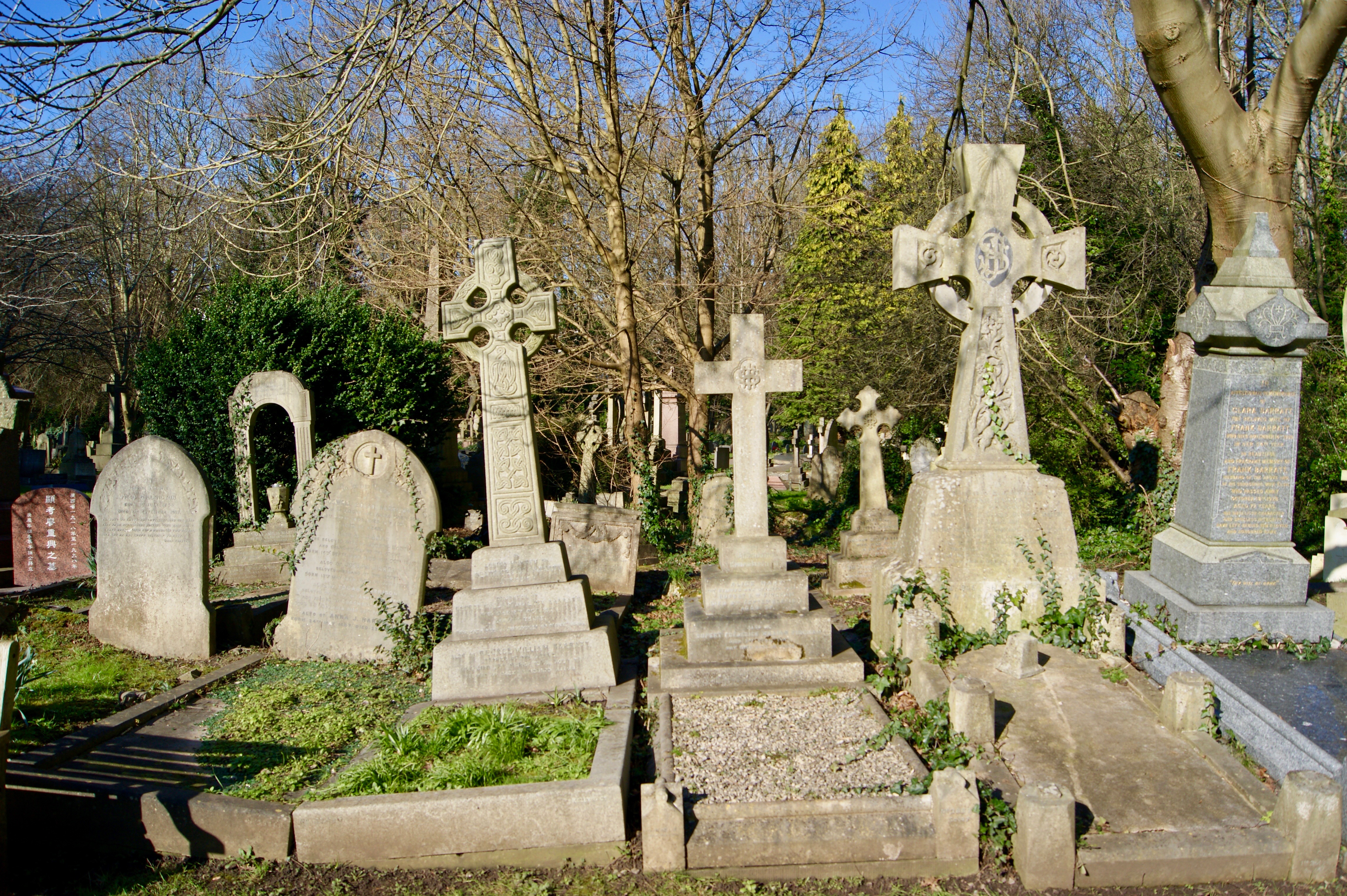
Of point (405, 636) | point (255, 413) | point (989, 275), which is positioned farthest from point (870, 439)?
point (255, 413)

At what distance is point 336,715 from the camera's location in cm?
541

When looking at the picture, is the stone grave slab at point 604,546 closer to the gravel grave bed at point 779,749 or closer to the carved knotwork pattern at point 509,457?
the carved knotwork pattern at point 509,457

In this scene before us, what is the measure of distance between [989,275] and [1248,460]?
2.29 m

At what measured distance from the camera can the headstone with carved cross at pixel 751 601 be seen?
5680 millimetres

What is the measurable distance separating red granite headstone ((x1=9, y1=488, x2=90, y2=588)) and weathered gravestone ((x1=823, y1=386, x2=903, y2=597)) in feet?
26.8

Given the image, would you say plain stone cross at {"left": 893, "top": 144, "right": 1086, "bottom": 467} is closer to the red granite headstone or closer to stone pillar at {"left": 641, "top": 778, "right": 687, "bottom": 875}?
stone pillar at {"left": 641, "top": 778, "right": 687, "bottom": 875}

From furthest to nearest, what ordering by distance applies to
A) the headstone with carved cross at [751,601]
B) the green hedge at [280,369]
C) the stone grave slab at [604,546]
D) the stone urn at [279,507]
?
the green hedge at [280,369]
the stone urn at [279,507]
the stone grave slab at [604,546]
the headstone with carved cross at [751,601]

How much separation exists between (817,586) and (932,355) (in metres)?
6.30

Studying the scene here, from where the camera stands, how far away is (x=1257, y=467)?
6117 mm

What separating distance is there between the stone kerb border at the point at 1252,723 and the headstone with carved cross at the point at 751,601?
2117 millimetres

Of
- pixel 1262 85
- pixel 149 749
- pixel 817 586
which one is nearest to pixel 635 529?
pixel 817 586

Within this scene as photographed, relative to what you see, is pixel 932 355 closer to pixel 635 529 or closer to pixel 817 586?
pixel 817 586

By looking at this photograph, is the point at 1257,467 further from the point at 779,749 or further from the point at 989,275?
the point at 779,749

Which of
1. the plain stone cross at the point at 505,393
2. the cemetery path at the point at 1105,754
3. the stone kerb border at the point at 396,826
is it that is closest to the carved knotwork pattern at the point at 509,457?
the plain stone cross at the point at 505,393
